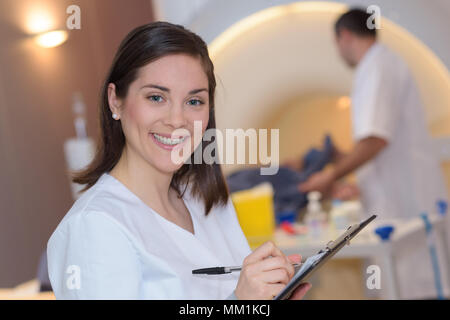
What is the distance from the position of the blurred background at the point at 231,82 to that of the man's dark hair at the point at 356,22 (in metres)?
0.03

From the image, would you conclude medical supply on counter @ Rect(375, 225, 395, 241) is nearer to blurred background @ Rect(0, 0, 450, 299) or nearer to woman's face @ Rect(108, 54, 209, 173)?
blurred background @ Rect(0, 0, 450, 299)

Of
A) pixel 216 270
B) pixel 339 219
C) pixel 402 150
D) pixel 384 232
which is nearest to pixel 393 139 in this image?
pixel 402 150

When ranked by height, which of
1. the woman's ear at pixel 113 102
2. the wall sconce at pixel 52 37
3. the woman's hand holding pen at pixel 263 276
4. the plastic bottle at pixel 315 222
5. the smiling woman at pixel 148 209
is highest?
the wall sconce at pixel 52 37

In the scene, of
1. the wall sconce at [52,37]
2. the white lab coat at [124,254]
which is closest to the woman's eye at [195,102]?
the white lab coat at [124,254]

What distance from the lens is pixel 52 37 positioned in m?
1.01

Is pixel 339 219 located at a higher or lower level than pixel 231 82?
lower

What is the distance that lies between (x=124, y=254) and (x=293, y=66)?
5.54ft

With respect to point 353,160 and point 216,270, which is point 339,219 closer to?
point 353,160

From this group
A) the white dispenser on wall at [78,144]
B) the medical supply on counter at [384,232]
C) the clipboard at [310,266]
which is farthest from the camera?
the white dispenser on wall at [78,144]

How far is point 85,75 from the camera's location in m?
1.13

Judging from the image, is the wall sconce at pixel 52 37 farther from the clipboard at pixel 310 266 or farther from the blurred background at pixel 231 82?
the clipboard at pixel 310 266

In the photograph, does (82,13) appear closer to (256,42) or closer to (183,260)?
(183,260)

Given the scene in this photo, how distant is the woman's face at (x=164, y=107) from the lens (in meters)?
0.71
